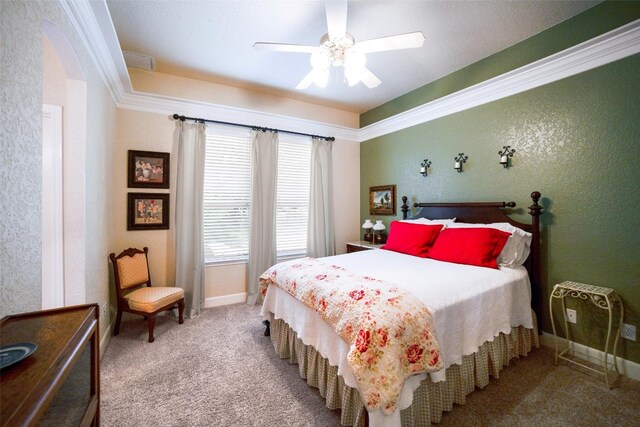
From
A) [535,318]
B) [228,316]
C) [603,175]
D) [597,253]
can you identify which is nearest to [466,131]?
[603,175]

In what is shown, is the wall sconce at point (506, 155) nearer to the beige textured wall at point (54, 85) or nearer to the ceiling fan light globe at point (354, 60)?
the ceiling fan light globe at point (354, 60)

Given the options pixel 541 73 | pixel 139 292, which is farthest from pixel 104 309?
pixel 541 73

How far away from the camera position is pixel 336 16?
1.83 metres

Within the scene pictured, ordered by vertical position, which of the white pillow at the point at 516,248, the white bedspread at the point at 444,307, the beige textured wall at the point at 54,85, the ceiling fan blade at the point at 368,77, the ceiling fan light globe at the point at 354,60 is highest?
the ceiling fan light globe at the point at 354,60

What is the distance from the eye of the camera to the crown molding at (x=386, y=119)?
1.99 m

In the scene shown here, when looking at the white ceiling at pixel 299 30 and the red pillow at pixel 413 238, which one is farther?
the red pillow at pixel 413 238

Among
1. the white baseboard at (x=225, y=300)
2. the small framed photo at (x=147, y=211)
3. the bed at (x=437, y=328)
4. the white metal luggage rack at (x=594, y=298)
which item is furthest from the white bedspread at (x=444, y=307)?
the small framed photo at (x=147, y=211)

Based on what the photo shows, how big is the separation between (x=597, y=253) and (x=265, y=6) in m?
3.50

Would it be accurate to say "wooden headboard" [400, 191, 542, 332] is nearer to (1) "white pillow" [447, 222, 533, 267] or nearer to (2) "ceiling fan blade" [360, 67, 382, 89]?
(1) "white pillow" [447, 222, 533, 267]

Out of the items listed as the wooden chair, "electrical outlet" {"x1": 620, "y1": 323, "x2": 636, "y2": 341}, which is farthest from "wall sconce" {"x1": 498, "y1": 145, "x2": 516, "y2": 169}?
the wooden chair

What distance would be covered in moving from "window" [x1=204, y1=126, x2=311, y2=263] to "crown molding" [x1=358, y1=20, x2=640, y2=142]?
1.85m

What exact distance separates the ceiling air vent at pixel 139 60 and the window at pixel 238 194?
0.89 metres

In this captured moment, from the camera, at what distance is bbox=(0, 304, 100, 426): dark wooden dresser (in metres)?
0.58

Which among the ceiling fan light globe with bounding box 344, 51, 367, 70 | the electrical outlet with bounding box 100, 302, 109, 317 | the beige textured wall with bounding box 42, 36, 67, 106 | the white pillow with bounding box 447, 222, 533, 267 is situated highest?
the ceiling fan light globe with bounding box 344, 51, 367, 70
